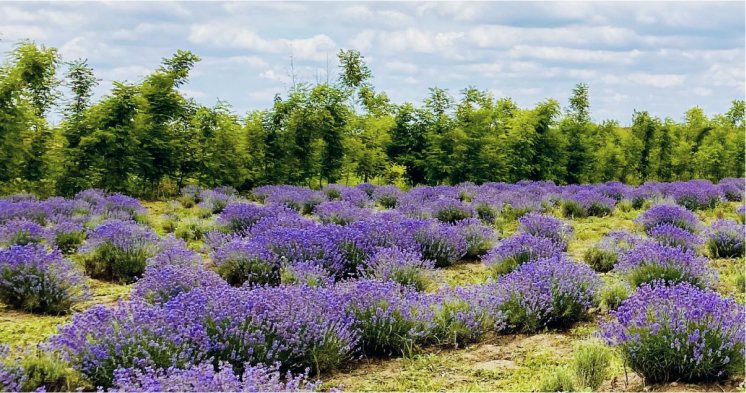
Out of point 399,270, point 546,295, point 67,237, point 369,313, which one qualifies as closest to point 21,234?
point 67,237

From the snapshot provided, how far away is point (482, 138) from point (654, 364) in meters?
15.1

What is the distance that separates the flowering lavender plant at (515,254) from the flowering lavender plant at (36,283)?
3852 mm

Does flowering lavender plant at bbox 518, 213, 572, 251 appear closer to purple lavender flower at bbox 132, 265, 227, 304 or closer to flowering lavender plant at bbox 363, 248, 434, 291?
flowering lavender plant at bbox 363, 248, 434, 291

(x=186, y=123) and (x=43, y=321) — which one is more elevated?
(x=186, y=123)

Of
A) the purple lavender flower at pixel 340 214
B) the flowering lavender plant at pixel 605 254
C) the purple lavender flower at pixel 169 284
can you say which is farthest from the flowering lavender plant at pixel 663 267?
the purple lavender flower at pixel 340 214

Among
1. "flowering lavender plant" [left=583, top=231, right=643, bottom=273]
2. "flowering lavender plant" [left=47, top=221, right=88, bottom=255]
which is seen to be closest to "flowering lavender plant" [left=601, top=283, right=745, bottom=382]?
"flowering lavender plant" [left=583, top=231, right=643, bottom=273]

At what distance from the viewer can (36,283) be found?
4.88m

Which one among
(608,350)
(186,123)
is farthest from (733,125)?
(608,350)

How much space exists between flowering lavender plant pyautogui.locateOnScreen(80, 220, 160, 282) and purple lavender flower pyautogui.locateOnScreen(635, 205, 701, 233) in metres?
6.87

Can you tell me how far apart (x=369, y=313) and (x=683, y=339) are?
1958mm

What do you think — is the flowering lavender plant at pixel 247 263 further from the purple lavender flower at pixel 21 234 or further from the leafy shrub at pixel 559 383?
the leafy shrub at pixel 559 383

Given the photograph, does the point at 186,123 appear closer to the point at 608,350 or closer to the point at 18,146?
the point at 18,146

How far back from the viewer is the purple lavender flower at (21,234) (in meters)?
6.63

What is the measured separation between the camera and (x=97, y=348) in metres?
3.23
